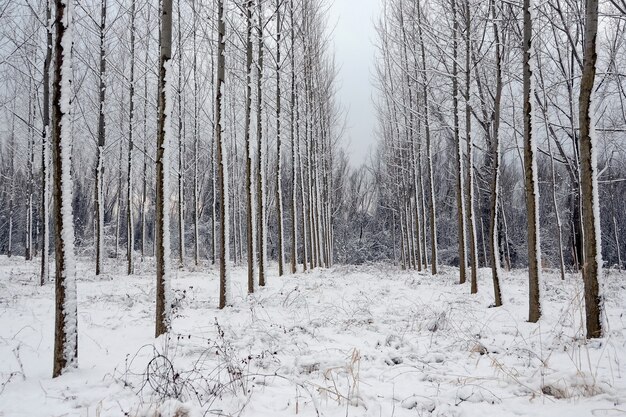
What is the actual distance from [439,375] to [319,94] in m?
16.6

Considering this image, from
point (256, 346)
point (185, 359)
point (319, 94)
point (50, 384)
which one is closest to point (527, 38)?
point (256, 346)

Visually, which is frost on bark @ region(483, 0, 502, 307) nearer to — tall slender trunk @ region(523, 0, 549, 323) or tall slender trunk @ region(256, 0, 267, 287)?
tall slender trunk @ region(523, 0, 549, 323)

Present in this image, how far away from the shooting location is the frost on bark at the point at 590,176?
4.36 meters

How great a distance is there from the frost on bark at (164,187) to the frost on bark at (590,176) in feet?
17.7

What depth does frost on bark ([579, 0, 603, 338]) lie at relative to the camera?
436cm

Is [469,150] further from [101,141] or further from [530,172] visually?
[101,141]

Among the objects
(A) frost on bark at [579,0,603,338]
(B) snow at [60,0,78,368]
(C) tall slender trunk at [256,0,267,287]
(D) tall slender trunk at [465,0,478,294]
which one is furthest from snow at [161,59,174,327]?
(D) tall slender trunk at [465,0,478,294]

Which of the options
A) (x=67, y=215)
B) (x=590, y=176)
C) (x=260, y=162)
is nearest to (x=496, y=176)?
(x=590, y=176)

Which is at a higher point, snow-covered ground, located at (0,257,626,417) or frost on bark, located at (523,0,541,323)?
frost on bark, located at (523,0,541,323)

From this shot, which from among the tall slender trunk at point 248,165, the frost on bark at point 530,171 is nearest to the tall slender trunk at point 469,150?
the frost on bark at point 530,171

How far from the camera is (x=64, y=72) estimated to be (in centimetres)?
377

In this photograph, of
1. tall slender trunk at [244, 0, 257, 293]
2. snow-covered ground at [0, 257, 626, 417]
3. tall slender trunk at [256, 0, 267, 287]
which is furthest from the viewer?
tall slender trunk at [256, 0, 267, 287]

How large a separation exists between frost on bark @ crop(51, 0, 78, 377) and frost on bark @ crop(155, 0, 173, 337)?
1295 millimetres

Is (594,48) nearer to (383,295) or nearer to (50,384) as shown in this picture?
(383,295)
